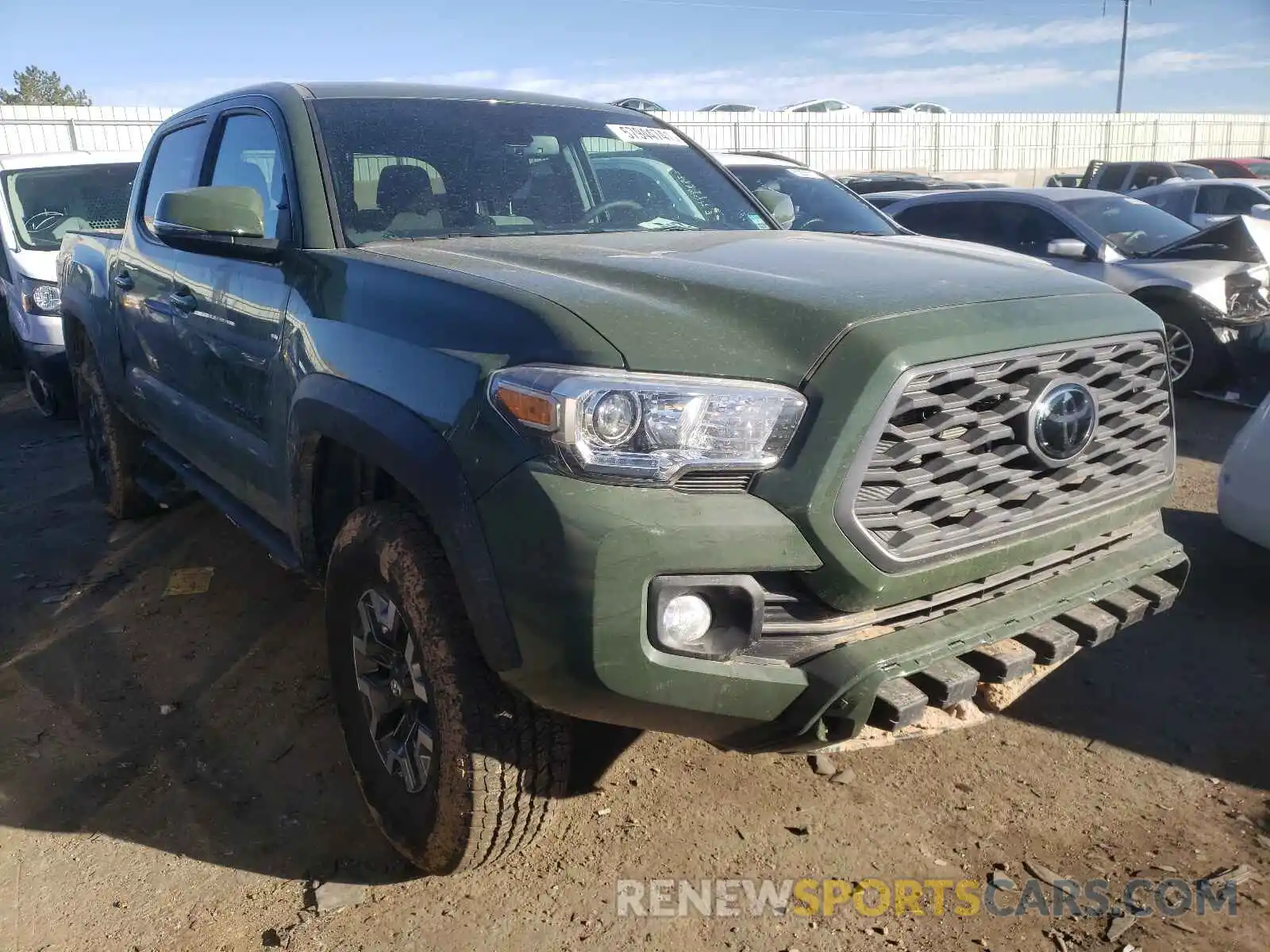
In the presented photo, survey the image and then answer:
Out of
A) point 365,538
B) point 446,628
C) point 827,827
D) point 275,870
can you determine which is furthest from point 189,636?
point 827,827

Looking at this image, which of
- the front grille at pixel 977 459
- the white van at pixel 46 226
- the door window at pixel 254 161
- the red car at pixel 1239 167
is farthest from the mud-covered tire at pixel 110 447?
the red car at pixel 1239 167

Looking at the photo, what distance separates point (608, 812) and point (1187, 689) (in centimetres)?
196

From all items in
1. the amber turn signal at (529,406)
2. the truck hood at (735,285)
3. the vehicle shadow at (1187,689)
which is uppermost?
the truck hood at (735,285)

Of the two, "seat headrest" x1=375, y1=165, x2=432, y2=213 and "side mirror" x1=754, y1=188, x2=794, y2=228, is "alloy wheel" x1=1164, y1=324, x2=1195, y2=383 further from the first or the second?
"seat headrest" x1=375, y1=165, x2=432, y2=213

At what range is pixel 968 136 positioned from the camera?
100 ft

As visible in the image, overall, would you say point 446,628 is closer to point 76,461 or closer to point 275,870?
point 275,870

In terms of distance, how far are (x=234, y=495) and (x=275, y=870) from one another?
4.59 feet

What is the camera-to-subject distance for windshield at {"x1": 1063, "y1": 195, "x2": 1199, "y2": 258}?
8281mm

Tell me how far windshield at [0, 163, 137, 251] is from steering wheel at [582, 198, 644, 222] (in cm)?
599

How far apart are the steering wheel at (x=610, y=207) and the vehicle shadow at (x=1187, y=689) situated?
208 cm

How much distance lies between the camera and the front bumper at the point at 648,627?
1.95m

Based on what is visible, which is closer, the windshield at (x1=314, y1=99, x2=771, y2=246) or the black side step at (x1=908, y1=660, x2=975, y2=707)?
the black side step at (x1=908, y1=660, x2=975, y2=707)

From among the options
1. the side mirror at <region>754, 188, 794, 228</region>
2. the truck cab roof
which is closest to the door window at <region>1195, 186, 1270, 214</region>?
the side mirror at <region>754, 188, 794, 228</region>

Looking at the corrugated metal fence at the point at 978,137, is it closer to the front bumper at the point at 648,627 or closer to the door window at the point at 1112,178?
the door window at the point at 1112,178
